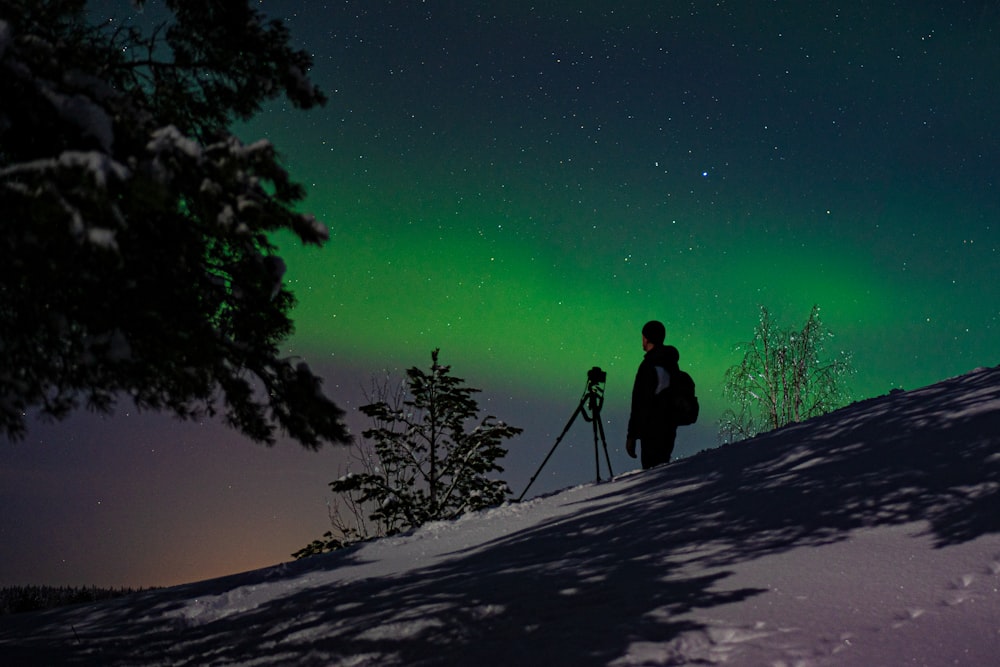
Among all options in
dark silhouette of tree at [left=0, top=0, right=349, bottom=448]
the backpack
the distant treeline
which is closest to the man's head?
the backpack

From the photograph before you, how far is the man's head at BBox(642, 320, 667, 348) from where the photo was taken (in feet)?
31.7

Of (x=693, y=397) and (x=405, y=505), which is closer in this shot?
(x=693, y=397)

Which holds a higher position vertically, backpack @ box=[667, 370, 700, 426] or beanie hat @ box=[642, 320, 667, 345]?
beanie hat @ box=[642, 320, 667, 345]

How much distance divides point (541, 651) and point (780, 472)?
390cm

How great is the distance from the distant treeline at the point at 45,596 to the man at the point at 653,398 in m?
7.72

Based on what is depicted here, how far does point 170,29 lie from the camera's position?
16.7ft

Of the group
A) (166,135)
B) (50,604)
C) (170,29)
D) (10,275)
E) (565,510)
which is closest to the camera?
(166,135)

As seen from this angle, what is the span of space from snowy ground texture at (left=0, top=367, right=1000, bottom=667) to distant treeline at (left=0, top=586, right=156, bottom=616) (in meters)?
3.92

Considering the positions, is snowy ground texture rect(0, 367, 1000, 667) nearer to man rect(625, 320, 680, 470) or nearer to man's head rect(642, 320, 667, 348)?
man rect(625, 320, 680, 470)

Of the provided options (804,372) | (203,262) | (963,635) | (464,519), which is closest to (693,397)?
(464,519)

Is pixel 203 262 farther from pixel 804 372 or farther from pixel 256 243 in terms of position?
pixel 804 372

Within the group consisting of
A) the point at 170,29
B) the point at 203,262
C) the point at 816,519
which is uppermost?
the point at 170,29

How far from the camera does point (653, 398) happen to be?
30.9 ft

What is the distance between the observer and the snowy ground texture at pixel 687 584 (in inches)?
147
